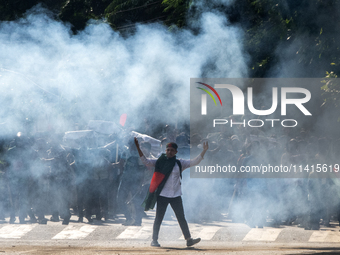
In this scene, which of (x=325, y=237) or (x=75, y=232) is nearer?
(x=325, y=237)

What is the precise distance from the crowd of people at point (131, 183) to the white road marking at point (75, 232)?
510 millimetres

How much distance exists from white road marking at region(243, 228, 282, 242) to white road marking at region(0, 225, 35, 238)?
3753mm

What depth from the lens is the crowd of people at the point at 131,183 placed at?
973 centimetres

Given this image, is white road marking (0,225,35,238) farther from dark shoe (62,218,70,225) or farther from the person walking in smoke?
the person walking in smoke

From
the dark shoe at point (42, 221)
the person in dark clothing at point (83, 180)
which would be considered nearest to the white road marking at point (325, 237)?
the person in dark clothing at point (83, 180)

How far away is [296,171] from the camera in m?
10.0

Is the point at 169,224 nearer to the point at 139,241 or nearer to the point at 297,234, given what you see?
the point at 139,241

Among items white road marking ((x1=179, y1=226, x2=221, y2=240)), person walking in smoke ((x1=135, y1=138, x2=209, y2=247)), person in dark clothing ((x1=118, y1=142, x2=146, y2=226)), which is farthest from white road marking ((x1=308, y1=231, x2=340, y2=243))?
person in dark clothing ((x1=118, y1=142, x2=146, y2=226))

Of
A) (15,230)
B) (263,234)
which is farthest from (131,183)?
(263,234)

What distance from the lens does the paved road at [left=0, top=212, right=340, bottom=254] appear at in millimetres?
7488

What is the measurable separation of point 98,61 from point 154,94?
154cm

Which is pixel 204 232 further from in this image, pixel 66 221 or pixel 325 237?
pixel 66 221

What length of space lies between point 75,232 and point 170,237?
5.48ft

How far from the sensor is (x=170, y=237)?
8.59m
